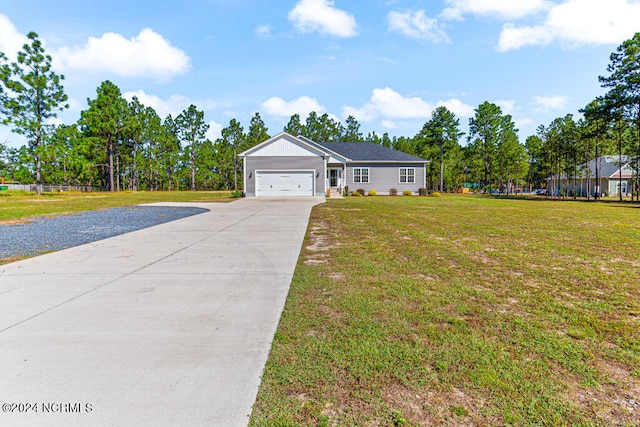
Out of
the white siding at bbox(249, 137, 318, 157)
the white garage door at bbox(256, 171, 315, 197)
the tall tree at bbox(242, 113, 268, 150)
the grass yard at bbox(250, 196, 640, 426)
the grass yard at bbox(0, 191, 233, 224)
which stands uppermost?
the tall tree at bbox(242, 113, 268, 150)

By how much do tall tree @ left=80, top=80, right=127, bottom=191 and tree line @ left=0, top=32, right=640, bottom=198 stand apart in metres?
0.14

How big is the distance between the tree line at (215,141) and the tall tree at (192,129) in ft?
0.52

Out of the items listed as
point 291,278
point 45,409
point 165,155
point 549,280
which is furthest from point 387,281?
point 165,155

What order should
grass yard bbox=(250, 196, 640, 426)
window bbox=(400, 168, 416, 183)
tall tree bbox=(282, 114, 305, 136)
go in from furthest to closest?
1. tall tree bbox=(282, 114, 305, 136)
2. window bbox=(400, 168, 416, 183)
3. grass yard bbox=(250, 196, 640, 426)

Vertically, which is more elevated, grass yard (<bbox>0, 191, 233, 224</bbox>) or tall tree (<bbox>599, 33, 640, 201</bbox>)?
tall tree (<bbox>599, 33, 640, 201</bbox>)

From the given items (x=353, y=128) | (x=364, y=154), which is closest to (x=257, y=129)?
(x=353, y=128)

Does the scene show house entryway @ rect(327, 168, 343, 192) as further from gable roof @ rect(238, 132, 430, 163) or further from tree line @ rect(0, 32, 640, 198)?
tree line @ rect(0, 32, 640, 198)

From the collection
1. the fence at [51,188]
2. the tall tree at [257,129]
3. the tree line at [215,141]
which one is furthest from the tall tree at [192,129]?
the fence at [51,188]

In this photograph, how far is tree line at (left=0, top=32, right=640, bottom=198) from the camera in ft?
105

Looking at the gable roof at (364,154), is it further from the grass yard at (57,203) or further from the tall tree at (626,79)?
the tall tree at (626,79)

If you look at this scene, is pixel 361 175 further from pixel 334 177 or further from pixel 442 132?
pixel 442 132

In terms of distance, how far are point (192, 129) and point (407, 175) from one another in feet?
127

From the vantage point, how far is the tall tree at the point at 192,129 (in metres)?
57.7

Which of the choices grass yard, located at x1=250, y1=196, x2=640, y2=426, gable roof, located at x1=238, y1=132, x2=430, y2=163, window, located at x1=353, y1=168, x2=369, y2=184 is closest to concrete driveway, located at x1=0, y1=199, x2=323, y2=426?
grass yard, located at x1=250, y1=196, x2=640, y2=426
